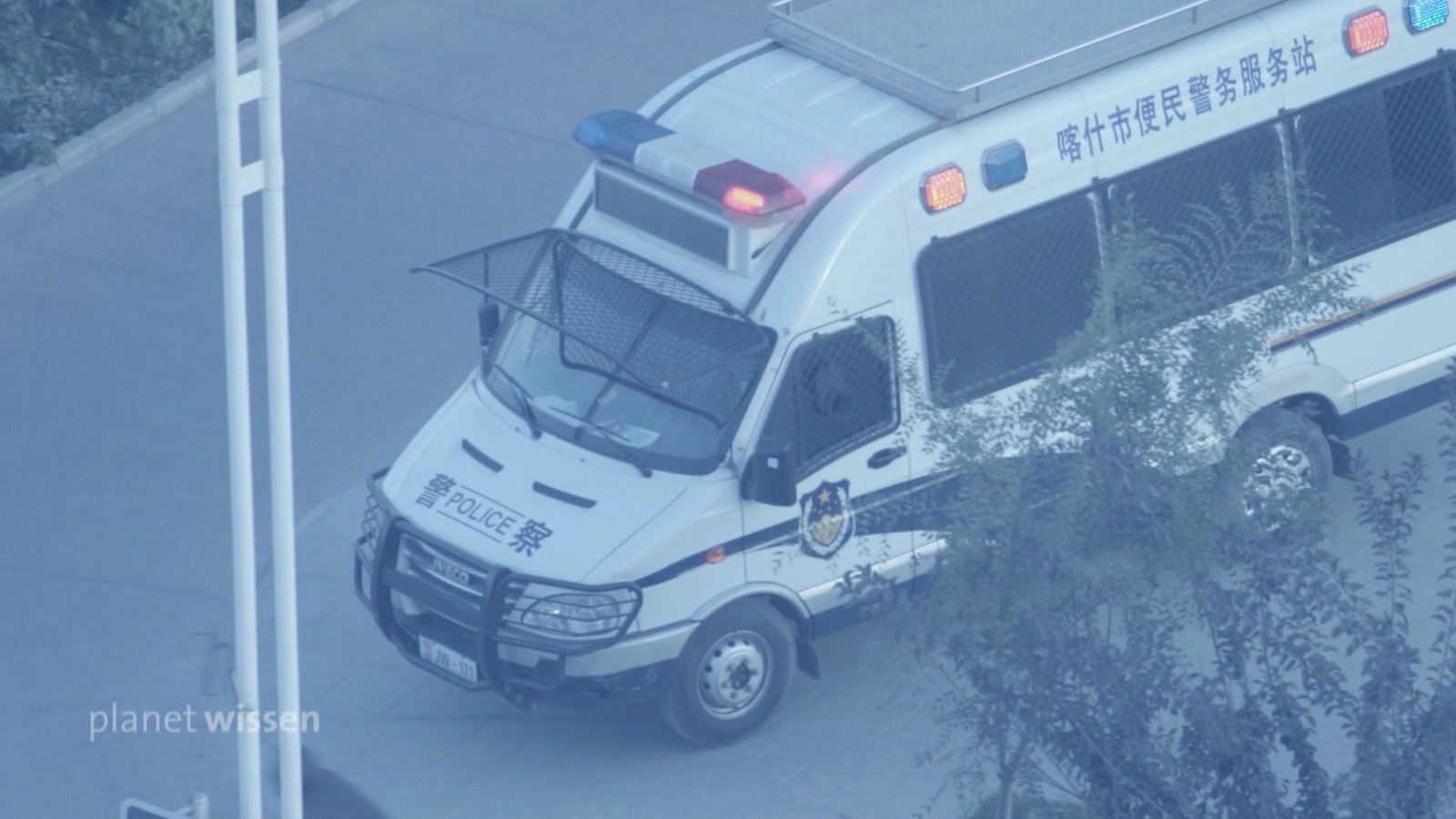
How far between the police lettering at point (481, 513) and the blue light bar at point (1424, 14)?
5053 mm

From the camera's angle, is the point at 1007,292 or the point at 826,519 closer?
the point at 826,519

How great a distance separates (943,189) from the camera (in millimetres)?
9195

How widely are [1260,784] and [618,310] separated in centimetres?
429

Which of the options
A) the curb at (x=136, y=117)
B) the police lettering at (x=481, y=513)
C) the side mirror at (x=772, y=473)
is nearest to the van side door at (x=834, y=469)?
the side mirror at (x=772, y=473)

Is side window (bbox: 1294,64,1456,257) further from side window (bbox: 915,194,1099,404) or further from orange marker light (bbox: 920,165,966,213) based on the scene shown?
orange marker light (bbox: 920,165,966,213)

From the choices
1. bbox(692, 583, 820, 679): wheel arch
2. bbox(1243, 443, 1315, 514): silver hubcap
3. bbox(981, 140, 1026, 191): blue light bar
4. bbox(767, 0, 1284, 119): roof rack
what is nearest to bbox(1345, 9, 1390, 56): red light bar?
bbox(767, 0, 1284, 119): roof rack

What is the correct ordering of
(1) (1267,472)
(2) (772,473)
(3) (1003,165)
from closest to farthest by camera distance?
(1) (1267,472)
(2) (772,473)
(3) (1003,165)

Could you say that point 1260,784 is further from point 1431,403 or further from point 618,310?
point 1431,403

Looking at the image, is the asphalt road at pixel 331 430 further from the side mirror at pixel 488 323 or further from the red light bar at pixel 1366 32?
the red light bar at pixel 1366 32

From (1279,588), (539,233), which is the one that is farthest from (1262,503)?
(539,233)

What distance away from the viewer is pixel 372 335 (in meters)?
13.3

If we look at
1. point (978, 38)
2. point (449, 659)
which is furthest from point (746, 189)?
point (449, 659)

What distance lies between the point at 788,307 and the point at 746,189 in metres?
0.53

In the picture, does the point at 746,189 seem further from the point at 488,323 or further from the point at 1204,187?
the point at 1204,187
